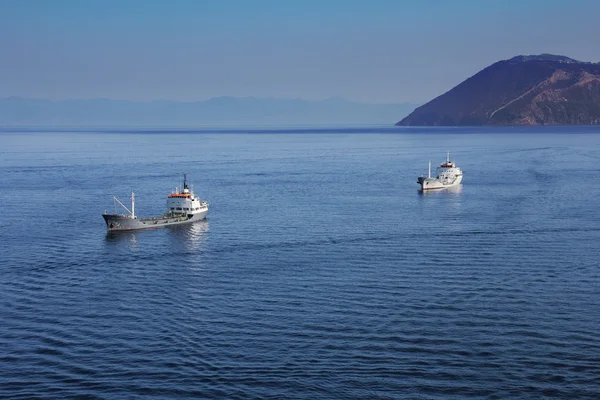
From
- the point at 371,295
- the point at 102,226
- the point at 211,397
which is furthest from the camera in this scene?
the point at 102,226

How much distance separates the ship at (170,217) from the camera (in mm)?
75812

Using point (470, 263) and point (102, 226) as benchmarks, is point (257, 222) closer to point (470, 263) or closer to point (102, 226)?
point (102, 226)

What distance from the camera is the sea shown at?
1332 inches

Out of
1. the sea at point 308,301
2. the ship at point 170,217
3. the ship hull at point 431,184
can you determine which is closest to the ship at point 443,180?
the ship hull at point 431,184

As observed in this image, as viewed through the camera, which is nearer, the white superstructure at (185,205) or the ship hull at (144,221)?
the ship hull at (144,221)

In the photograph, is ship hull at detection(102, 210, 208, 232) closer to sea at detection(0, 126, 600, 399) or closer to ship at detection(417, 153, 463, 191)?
sea at detection(0, 126, 600, 399)

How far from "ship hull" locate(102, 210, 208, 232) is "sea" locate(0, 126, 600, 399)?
50.2 inches

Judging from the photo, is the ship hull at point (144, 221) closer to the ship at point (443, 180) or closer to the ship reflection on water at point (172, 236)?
the ship reflection on water at point (172, 236)

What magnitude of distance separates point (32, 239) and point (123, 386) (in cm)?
4067

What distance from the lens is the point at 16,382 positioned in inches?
1324

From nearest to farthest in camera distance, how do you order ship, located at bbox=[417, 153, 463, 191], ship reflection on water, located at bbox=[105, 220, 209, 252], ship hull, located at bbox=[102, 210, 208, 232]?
1. ship reflection on water, located at bbox=[105, 220, 209, 252]
2. ship hull, located at bbox=[102, 210, 208, 232]
3. ship, located at bbox=[417, 153, 463, 191]

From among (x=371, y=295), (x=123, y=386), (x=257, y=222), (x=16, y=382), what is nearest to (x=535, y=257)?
(x=371, y=295)

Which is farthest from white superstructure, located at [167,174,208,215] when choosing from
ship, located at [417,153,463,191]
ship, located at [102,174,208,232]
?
ship, located at [417,153,463,191]

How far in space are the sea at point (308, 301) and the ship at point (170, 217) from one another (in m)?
1.49
